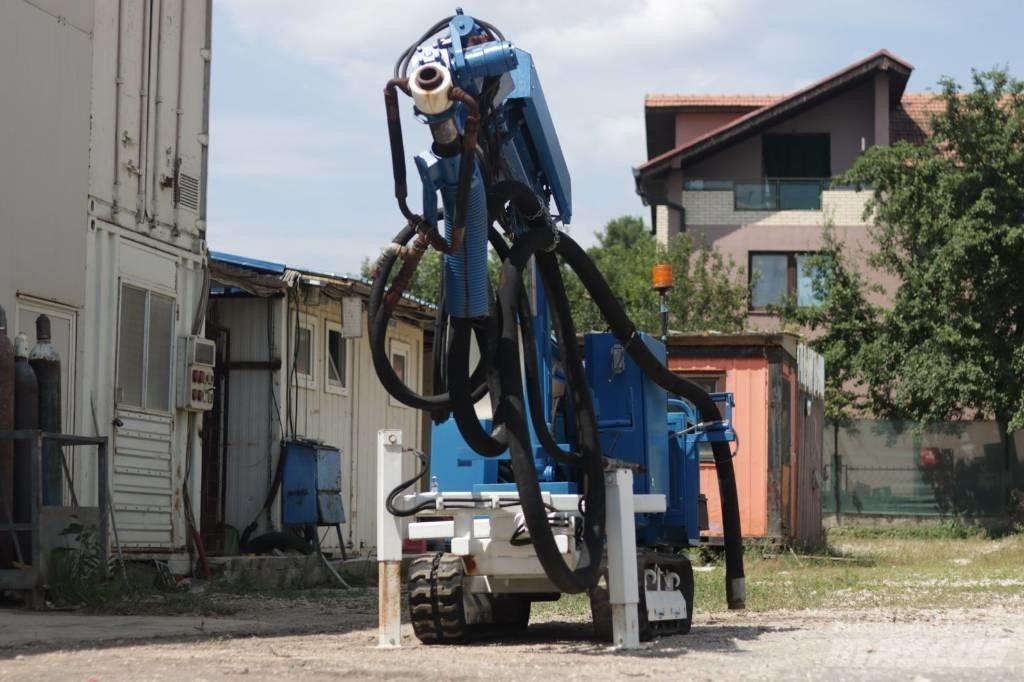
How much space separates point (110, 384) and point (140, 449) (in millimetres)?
900

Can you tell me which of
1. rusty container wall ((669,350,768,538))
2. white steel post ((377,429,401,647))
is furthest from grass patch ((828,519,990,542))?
white steel post ((377,429,401,647))

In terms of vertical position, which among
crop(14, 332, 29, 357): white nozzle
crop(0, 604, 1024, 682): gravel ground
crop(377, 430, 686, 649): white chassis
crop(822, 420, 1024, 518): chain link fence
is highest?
crop(14, 332, 29, 357): white nozzle

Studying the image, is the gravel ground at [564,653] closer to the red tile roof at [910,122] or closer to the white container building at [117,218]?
the white container building at [117,218]

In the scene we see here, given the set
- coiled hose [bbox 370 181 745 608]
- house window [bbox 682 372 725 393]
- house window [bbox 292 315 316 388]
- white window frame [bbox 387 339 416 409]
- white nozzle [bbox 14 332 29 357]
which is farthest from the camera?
white window frame [bbox 387 339 416 409]

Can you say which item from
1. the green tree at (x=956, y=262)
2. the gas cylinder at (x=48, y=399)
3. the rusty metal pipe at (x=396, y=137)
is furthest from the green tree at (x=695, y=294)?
the rusty metal pipe at (x=396, y=137)

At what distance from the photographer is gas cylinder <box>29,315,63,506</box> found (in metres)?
Answer: 14.6

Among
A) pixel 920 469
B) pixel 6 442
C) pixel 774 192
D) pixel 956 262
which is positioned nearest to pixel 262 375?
pixel 6 442

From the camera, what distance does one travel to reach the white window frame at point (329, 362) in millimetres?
21578

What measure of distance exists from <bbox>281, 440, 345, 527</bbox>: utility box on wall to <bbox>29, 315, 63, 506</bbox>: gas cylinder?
16.7 ft

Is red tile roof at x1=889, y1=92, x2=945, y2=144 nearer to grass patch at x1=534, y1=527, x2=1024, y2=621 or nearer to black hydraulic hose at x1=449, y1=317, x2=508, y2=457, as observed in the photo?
grass patch at x1=534, y1=527, x2=1024, y2=621

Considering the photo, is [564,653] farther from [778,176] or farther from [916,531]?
[778,176]

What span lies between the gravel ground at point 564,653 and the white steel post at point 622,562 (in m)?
0.20

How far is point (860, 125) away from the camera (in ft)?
145

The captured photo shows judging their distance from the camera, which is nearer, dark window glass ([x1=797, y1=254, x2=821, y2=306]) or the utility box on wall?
the utility box on wall
